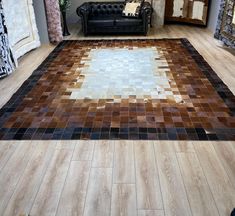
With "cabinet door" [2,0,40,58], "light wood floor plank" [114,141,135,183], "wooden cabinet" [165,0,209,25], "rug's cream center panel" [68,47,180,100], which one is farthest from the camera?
"wooden cabinet" [165,0,209,25]

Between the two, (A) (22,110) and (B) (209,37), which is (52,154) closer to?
(A) (22,110)

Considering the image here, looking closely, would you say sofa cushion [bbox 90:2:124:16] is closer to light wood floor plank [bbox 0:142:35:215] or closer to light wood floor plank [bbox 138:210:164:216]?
light wood floor plank [bbox 0:142:35:215]

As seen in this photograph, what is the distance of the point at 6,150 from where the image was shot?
2.45 metres

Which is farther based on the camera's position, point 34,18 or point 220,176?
point 34,18

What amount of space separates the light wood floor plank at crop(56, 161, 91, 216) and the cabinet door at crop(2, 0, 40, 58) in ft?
9.84

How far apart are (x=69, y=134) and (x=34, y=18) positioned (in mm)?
3427

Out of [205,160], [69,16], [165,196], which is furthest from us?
[69,16]

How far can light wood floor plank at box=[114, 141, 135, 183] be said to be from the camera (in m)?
2.09

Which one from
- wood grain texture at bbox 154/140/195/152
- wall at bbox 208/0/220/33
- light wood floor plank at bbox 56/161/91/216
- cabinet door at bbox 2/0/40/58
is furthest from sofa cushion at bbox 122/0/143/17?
light wood floor plank at bbox 56/161/91/216

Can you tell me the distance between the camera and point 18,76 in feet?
13.5

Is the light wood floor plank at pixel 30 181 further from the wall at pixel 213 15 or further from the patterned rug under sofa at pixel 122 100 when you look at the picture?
the wall at pixel 213 15

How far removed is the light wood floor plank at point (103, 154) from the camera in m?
2.25

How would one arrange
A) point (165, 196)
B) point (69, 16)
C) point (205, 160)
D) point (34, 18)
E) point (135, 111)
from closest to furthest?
1. point (165, 196)
2. point (205, 160)
3. point (135, 111)
4. point (34, 18)
5. point (69, 16)

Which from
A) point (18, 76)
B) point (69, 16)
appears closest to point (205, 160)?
point (18, 76)
